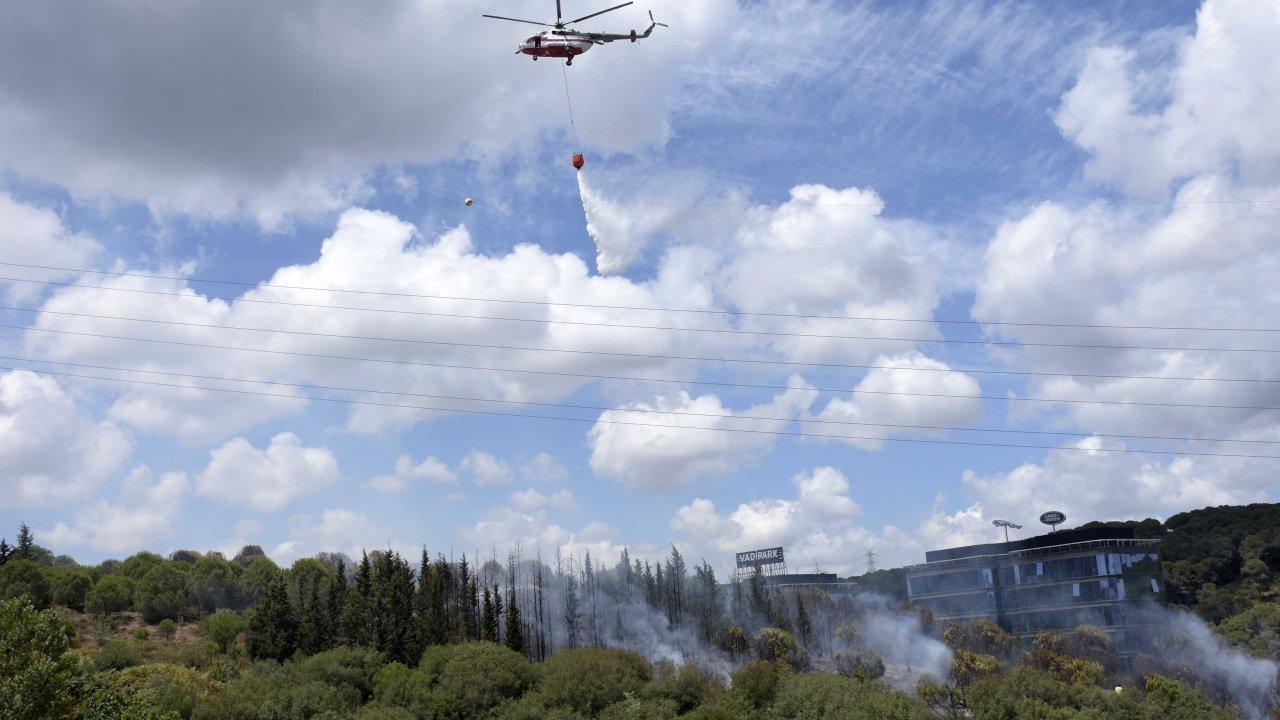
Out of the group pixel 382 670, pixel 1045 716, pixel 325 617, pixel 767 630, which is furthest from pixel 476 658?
pixel 767 630

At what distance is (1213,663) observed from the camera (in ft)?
541

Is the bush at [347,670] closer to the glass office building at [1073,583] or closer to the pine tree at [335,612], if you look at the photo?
the pine tree at [335,612]

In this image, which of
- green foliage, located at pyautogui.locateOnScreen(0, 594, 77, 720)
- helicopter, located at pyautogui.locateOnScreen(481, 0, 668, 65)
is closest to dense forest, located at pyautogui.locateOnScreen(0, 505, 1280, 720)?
green foliage, located at pyautogui.locateOnScreen(0, 594, 77, 720)

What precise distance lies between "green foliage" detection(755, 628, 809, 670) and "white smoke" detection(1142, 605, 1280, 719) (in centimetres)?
6225

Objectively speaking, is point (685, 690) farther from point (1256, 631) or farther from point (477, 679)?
point (1256, 631)

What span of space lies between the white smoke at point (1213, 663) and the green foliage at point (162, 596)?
172 m

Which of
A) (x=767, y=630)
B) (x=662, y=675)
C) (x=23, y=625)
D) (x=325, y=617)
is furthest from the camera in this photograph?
(x=767, y=630)

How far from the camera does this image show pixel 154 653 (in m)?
132

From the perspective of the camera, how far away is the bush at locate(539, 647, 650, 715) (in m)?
102

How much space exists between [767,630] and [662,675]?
8296cm

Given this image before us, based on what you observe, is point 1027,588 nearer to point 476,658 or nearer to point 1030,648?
point 1030,648

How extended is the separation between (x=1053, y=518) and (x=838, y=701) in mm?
117994

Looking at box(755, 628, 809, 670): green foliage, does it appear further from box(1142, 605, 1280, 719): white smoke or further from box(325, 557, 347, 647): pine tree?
box(325, 557, 347, 647): pine tree

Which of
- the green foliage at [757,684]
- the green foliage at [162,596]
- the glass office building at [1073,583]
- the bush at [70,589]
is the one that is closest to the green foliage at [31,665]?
the green foliage at [757,684]
